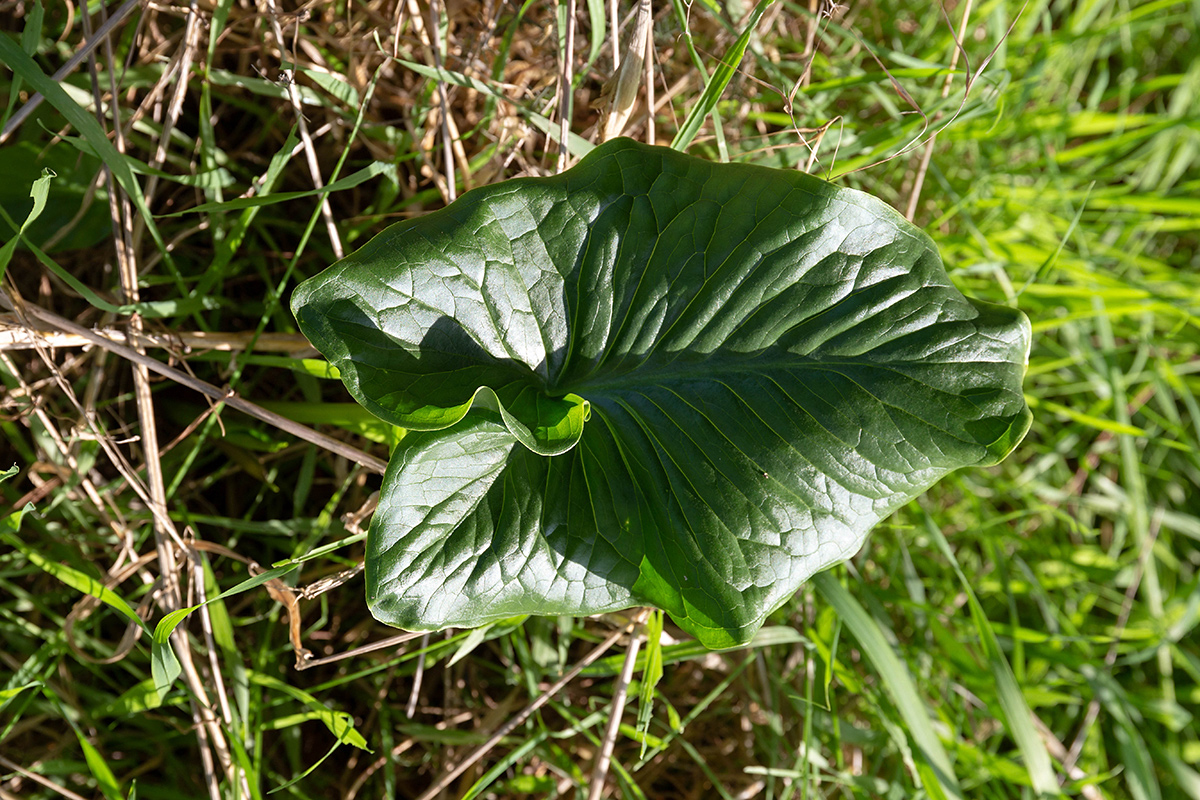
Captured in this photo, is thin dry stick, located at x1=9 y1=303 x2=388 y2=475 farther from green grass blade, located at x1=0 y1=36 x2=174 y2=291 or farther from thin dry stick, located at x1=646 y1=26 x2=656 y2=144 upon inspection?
thin dry stick, located at x1=646 y1=26 x2=656 y2=144

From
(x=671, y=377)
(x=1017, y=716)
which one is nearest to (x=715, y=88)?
(x=671, y=377)

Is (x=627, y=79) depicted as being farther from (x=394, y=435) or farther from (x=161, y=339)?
(x=161, y=339)

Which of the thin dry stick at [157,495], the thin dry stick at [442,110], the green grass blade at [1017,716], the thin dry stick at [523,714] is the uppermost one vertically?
the thin dry stick at [442,110]

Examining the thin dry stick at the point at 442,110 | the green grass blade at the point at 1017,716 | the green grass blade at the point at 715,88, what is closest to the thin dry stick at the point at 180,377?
the thin dry stick at the point at 442,110

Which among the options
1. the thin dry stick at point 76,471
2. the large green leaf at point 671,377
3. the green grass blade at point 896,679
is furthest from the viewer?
the green grass blade at point 896,679

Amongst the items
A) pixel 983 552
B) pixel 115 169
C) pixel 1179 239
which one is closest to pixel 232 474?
pixel 115 169

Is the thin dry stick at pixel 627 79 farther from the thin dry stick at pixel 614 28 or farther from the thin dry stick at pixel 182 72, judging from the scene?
the thin dry stick at pixel 182 72

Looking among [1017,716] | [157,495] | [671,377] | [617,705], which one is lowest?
[1017,716]

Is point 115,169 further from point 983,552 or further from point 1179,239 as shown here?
point 1179,239
